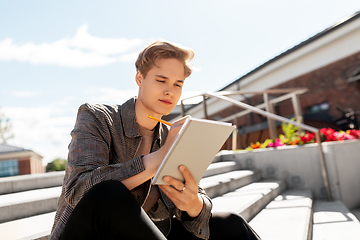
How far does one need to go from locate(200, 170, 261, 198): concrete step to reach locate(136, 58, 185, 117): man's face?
5.56ft

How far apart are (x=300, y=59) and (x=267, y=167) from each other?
5852mm

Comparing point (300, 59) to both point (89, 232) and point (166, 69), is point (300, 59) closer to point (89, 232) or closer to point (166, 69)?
point (166, 69)

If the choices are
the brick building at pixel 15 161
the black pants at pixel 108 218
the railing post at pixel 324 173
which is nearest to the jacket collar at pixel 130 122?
the black pants at pixel 108 218

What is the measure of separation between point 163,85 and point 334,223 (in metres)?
2.35

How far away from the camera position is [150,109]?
1.34 m

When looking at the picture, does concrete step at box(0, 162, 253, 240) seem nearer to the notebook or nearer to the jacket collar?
the jacket collar

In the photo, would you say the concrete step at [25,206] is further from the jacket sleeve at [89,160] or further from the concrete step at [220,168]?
the concrete step at [220,168]

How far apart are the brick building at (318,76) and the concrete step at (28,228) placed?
5.87 m

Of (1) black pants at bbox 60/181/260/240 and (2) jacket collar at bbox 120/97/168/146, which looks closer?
(1) black pants at bbox 60/181/260/240

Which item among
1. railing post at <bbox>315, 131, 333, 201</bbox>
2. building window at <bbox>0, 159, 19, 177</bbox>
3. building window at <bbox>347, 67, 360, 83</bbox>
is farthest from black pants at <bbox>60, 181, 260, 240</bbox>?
building window at <bbox>0, 159, 19, 177</bbox>

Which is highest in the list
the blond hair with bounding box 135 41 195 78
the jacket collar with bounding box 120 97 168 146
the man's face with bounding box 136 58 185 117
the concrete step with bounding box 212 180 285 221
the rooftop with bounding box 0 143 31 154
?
the rooftop with bounding box 0 143 31 154

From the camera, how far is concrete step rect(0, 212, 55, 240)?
1481mm

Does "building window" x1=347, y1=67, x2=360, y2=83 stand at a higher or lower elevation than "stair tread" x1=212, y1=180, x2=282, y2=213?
higher

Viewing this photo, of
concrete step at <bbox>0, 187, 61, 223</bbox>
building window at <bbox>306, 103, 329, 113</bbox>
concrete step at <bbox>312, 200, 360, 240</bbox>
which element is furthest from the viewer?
building window at <bbox>306, 103, 329, 113</bbox>
